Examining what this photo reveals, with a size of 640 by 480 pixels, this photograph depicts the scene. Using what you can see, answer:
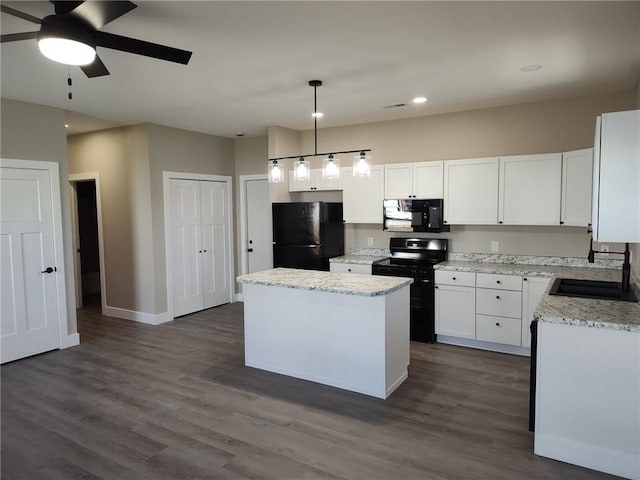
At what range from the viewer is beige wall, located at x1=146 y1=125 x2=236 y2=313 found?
18.4 ft

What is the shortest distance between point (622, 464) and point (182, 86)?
4.27 m

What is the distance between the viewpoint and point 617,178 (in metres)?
2.56

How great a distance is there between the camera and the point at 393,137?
547 centimetres

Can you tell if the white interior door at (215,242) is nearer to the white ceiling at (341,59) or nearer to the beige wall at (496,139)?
the white ceiling at (341,59)

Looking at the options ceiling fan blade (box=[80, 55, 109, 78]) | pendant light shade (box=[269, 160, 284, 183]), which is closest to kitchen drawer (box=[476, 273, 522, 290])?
pendant light shade (box=[269, 160, 284, 183])

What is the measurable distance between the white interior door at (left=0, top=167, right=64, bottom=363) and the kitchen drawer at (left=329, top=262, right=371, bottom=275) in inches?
123

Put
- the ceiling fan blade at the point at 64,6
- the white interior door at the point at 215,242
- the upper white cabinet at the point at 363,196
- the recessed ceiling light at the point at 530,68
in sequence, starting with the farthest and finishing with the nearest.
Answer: the white interior door at the point at 215,242, the upper white cabinet at the point at 363,196, the recessed ceiling light at the point at 530,68, the ceiling fan blade at the point at 64,6

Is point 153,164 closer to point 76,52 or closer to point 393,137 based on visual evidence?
point 393,137

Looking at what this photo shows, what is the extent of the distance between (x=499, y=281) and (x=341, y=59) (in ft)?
8.83

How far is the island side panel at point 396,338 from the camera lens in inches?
134

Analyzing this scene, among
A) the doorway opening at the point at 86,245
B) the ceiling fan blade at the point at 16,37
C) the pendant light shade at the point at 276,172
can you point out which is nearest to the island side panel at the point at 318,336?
the pendant light shade at the point at 276,172

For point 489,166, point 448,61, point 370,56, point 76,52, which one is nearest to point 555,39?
point 448,61

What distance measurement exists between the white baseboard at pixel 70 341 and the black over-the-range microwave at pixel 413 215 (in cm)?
385

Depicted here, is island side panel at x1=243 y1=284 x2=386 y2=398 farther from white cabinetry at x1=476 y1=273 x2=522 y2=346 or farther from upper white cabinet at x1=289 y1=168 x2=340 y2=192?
upper white cabinet at x1=289 y1=168 x2=340 y2=192
